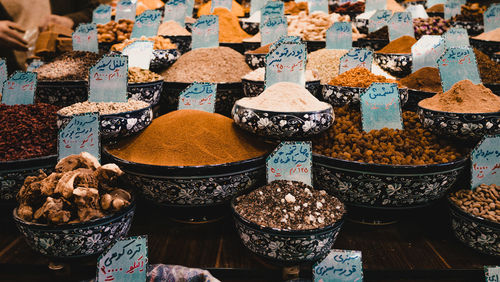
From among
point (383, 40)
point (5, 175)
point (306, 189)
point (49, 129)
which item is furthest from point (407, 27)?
point (5, 175)

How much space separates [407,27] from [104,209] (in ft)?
6.44

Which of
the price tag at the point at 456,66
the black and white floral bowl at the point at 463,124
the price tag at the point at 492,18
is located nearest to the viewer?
the black and white floral bowl at the point at 463,124

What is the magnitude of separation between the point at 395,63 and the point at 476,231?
40.5 inches

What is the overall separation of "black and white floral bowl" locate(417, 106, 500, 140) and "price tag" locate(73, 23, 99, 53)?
1.67 m

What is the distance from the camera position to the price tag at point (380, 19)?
7.88 ft

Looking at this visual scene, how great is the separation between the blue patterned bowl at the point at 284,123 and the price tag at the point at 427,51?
848 mm

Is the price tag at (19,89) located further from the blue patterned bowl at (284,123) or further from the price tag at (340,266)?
the price tag at (340,266)

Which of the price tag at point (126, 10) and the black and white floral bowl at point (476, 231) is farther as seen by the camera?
the price tag at point (126, 10)

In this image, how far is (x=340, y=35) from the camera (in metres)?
1.95

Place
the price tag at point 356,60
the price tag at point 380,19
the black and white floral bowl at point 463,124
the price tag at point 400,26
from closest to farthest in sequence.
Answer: the black and white floral bowl at point 463,124
the price tag at point 356,60
the price tag at point 400,26
the price tag at point 380,19

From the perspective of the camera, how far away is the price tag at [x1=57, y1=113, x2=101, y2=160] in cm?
111

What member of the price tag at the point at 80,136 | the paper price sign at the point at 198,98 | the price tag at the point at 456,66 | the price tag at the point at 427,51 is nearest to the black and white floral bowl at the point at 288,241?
the price tag at the point at 80,136

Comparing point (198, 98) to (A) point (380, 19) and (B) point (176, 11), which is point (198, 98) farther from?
(A) point (380, 19)

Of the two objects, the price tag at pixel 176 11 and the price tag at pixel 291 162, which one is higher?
the price tag at pixel 176 11
